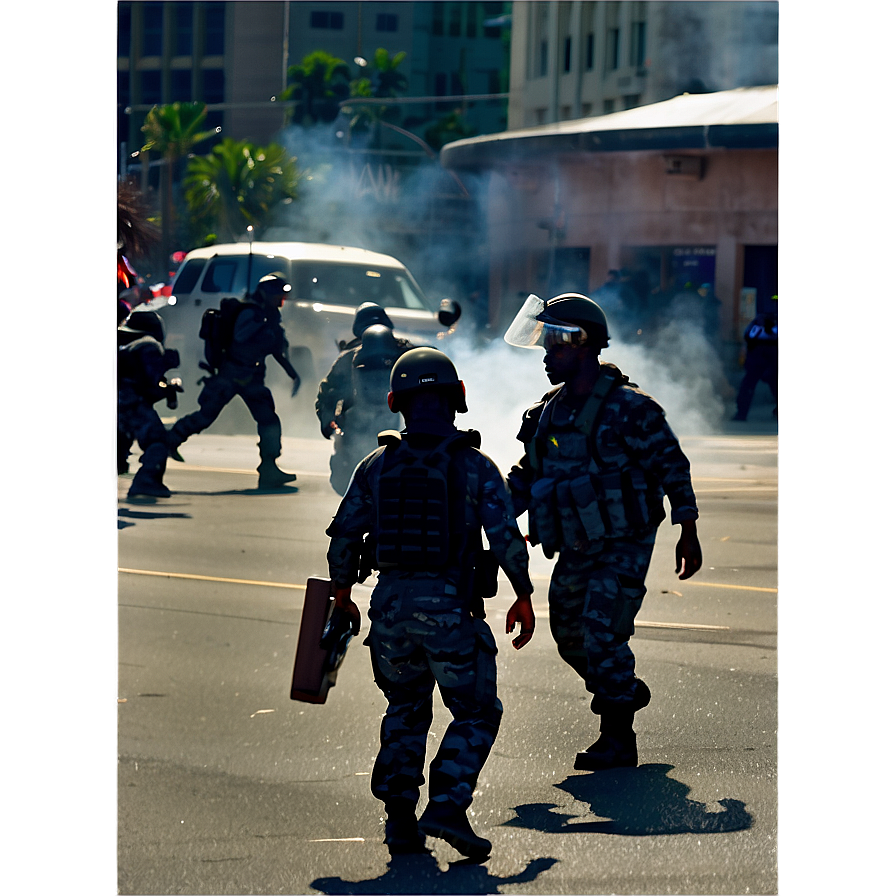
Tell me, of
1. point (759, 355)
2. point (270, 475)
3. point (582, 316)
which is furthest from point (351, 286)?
point (582, 316)

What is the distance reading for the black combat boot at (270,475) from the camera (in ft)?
41.8

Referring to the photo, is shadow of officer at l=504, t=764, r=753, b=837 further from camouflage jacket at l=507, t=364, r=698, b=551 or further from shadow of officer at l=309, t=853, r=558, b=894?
camouflage jacket at l=507, t=364, r=698, b=551

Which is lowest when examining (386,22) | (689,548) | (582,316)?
(689,548)

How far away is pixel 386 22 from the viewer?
78.4 meters

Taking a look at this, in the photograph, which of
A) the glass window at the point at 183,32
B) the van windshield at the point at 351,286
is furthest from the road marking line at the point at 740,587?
the glass window at the point at 183,32

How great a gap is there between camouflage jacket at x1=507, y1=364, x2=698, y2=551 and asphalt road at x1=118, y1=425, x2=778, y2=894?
851mm

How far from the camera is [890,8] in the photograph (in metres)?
3.49

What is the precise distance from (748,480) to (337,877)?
9.94m

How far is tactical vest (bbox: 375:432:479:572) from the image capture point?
4.51 metres

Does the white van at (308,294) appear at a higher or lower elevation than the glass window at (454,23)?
lower

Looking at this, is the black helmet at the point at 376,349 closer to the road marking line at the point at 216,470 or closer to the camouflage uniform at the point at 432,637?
the road marking line at the point at 216,470

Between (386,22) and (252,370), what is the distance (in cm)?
6913

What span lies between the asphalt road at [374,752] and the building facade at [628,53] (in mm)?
23590

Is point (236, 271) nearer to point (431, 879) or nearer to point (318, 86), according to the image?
point (431, 879)
